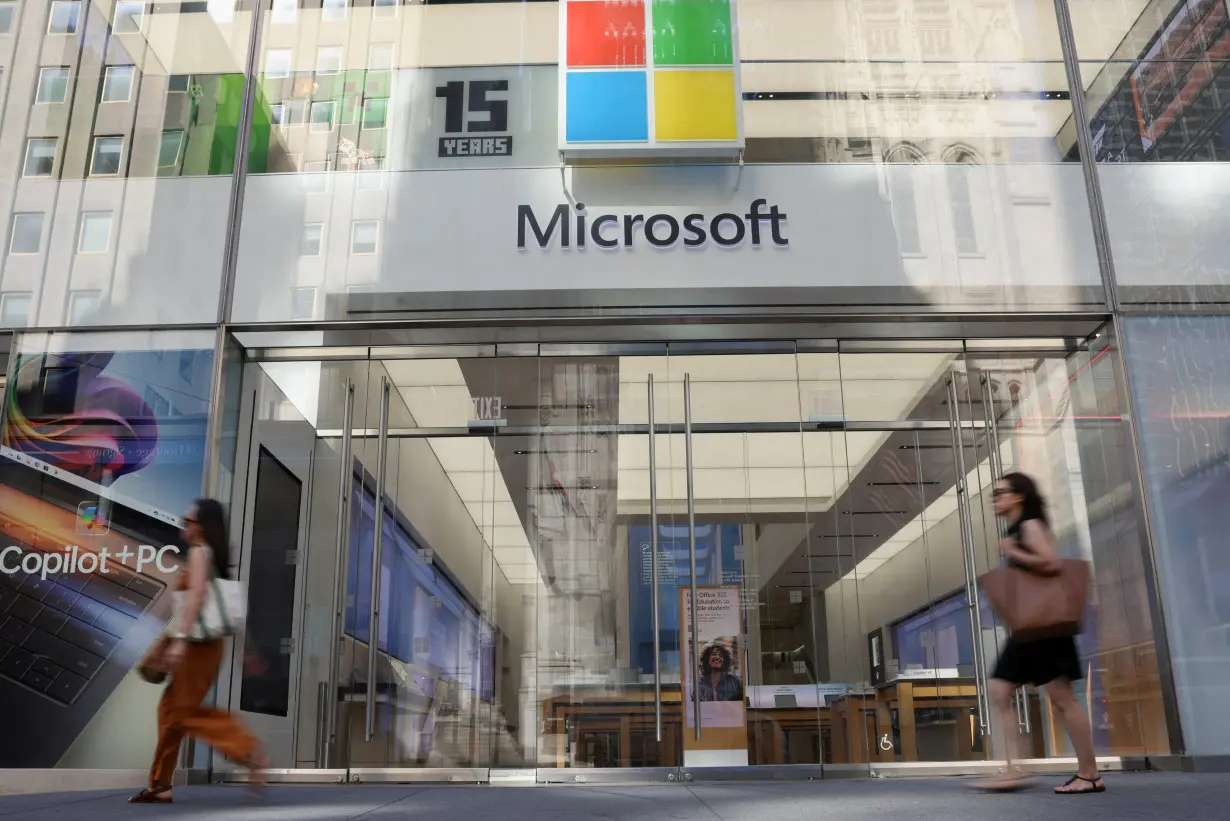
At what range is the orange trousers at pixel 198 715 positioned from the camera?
492 cm

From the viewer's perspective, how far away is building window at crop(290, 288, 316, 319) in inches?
321

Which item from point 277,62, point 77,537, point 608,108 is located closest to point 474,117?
point 608,108

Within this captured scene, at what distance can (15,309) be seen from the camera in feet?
26.6

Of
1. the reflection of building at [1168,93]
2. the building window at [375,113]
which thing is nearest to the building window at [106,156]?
the building window at [375,113]

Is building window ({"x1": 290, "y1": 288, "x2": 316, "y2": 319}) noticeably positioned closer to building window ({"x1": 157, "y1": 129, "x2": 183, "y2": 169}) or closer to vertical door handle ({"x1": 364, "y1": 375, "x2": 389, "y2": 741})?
vertical door handle ({"x1": 364, "y1": 375, "x2": 389, "y2": 741})

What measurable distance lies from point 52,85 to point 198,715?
5.92 metres

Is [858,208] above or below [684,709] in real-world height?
above

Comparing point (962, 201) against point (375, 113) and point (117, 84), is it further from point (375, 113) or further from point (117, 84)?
point (117, 84)

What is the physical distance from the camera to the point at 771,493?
27.4ft

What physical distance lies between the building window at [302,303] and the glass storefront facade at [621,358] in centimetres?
3

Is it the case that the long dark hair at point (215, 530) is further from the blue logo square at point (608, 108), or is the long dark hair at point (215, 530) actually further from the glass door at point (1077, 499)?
the glass door at point (1077, 499)

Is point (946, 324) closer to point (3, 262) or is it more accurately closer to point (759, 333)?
point (759, 333)

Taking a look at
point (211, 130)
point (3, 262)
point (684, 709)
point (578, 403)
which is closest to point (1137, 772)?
point (684, 709)

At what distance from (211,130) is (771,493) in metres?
5.14
